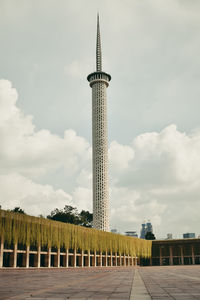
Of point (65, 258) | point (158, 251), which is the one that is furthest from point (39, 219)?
point (158, 251)

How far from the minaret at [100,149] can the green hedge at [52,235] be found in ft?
50.1

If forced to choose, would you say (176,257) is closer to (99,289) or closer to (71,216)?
(71,216)

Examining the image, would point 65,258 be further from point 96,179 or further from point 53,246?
point 96,179

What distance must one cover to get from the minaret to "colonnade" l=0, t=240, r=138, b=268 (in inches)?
642

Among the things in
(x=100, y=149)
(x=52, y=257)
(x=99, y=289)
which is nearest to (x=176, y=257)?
(x=100, y=149)

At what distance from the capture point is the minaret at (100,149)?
230 ft

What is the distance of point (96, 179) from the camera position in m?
71.9

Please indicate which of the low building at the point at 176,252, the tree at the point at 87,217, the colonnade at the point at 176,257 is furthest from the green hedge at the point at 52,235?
the tree at the point at 87,217

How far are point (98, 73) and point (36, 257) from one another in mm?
57204

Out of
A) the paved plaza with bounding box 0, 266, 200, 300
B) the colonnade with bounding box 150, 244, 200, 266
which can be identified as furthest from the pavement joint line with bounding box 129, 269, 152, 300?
the colonnade with bounding box 150, 244, 200, 266

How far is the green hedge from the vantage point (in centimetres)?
2847

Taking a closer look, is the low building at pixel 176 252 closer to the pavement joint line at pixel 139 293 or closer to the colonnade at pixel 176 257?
the colonnade at pixel 176 257

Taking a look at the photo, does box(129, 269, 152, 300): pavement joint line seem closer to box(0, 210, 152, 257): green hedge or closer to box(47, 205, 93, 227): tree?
box(0, 210, 152, 257): green hedge

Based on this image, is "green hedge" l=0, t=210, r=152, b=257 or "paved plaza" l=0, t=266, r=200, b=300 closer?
"paved plaza" l=0, t=266, r=200, b=300
